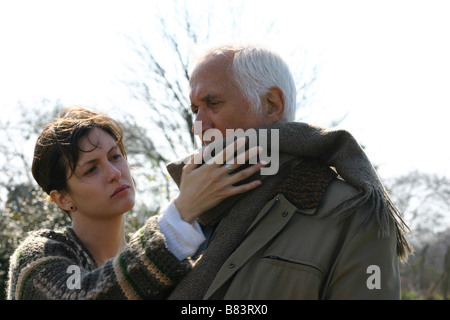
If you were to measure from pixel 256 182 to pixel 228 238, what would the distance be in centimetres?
28

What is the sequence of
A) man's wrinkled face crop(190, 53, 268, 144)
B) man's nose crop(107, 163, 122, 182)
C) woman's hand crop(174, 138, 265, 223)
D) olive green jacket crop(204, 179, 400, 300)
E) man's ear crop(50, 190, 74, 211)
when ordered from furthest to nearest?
man's ear crop(50, 190, 74, 211), man's nose crop(107, 163, 122, 182), man's wrinkled face crop(190, 53, 268, 144), woman's hand crop(174, 138, 265, 223), olive green jacket crop(204, 179, 400, 300)

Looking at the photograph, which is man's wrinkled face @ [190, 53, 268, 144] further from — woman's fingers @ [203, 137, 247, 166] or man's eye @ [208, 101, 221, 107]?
woman's fingers @ [203, 137, 247, 166]

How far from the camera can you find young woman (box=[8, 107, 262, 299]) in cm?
197

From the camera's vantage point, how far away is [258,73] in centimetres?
244

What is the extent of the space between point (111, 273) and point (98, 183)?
75 centimetres

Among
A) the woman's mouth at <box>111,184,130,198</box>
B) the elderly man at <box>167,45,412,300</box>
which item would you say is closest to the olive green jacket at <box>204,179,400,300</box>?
the elderly man at <box>167,45,412,300</box>

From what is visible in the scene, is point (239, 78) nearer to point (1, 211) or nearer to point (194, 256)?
point (194, 256)

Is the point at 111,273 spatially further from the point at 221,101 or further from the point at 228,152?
the point at 221,101

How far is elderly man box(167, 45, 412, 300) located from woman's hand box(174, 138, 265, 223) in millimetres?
93

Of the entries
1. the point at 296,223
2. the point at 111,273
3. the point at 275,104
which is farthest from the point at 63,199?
the point at 296,223

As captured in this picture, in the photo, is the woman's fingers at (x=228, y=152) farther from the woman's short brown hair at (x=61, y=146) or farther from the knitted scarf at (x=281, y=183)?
the woman's short brown hair at (x=61, y=146)

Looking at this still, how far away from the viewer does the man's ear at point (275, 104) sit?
2.47 metres

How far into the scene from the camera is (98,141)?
8.94 ft

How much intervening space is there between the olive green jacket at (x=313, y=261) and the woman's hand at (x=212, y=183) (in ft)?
0.70
